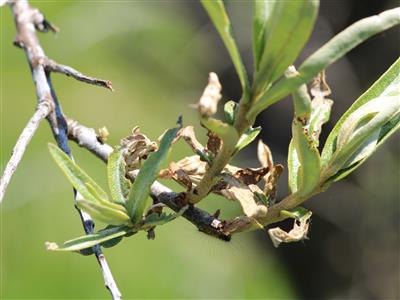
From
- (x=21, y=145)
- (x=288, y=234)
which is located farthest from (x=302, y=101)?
(x=21, y=145)

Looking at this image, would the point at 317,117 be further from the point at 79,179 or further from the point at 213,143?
the point at 79,179

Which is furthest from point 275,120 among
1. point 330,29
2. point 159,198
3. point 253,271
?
Result: point 159,198

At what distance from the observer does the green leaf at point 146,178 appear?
0.80 meters

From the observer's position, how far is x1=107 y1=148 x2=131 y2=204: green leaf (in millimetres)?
901

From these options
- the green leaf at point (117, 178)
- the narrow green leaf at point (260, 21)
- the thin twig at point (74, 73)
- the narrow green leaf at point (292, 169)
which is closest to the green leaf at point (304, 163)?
the narrow green leaf at point (292, 169)

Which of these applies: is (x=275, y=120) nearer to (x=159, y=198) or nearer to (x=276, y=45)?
(x=159, y=198)

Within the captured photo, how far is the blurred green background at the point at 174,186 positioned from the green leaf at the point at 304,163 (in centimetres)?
211

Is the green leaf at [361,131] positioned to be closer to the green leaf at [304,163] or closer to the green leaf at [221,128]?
the green leaf at [304,163]

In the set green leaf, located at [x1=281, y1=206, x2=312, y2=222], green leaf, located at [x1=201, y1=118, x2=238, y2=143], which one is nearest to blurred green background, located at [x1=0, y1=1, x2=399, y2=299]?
green leaf, located at [x1=281, y1=206, x2=312, y2=222]

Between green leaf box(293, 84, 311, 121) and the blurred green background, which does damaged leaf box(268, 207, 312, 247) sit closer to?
green leaf box(293, 84, 311, 121)

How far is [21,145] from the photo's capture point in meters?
0.97

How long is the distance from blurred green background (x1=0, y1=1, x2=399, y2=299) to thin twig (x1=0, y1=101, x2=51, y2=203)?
1.87 meters

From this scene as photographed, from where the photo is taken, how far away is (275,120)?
412 centimetres

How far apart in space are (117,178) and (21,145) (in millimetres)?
163
